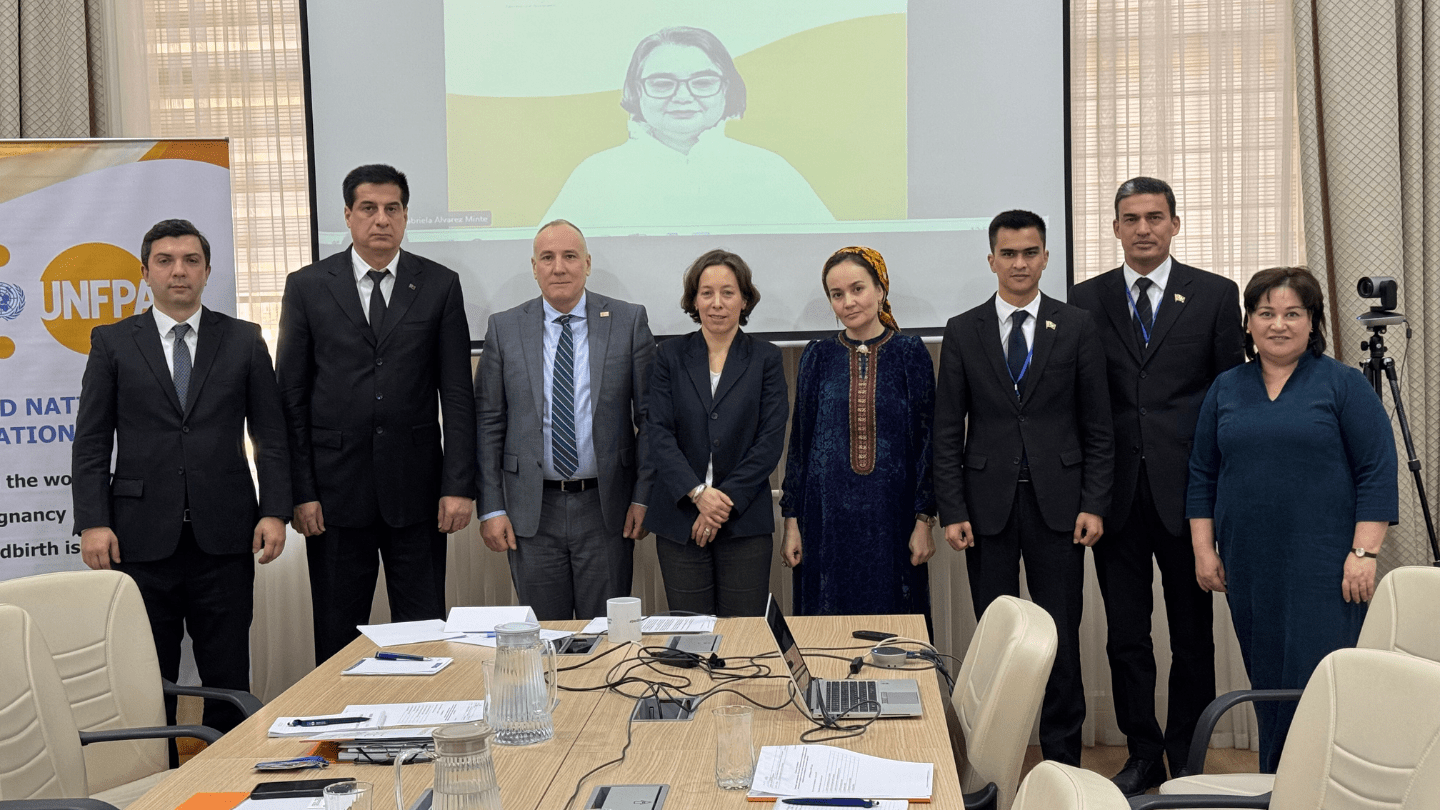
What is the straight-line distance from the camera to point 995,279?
4152mm

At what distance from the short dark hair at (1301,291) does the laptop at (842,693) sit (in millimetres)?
1596

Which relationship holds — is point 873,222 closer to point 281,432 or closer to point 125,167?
point 281,432

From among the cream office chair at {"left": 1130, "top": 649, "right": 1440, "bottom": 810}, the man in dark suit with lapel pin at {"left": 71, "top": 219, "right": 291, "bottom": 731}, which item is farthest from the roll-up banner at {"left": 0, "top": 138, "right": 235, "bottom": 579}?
the cream office chair at {"left": 1130, "top": 649, "right": 1440, "bottom": 810}

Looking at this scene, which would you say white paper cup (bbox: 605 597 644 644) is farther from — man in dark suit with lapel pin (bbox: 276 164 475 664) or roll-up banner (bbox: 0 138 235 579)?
roll-up banner (bbox: 0 138 235 579)

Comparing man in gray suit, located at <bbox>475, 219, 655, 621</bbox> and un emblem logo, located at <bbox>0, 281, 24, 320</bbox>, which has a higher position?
un emblem logo, located at <bbox>0, 281, 24, 320</bbox>

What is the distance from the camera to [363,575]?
142 inches

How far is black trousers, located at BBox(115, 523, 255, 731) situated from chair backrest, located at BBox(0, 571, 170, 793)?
0.67m

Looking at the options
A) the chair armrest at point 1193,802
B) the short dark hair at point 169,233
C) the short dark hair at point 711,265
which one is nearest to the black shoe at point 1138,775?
the chair armrest at point 1193,802

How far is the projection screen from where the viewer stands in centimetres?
413

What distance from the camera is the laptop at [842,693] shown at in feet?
6.44

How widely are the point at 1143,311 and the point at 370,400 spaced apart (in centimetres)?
247

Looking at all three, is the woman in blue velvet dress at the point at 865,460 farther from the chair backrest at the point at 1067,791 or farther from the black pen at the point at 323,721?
the chair backrest at the point at 1067,791

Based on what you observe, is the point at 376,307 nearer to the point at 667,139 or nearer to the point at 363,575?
the point at 363,575

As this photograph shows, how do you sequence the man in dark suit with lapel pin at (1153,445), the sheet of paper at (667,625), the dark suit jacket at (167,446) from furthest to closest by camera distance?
1. the man in dark suit with lapel pin at (1153,445)
2. the dark suit jacket at (167,446)
3. the sheet of paper at (667,625)
